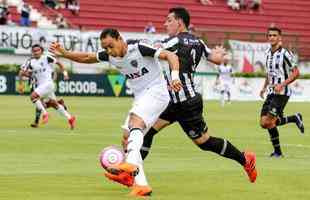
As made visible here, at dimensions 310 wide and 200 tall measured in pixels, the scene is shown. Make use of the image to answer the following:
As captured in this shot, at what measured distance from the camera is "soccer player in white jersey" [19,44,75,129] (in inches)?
1069

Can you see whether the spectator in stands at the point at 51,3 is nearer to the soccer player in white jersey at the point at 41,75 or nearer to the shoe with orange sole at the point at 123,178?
the soccer player in white jersey at the point at 41,75

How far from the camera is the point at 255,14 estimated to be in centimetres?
6312

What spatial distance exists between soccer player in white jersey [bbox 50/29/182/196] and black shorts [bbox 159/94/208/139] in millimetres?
847

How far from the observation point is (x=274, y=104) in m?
19.0

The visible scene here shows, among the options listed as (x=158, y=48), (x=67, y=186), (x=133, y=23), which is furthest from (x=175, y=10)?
(x=133, y=23)

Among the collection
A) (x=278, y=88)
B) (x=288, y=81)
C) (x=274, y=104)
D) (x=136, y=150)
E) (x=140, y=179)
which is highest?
(x=136, y=150)

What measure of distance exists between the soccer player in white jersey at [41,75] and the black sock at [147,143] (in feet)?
43.8

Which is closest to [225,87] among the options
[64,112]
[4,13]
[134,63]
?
[4,13]

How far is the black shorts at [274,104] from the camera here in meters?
18.9

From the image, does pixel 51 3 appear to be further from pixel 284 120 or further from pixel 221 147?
pixel 221 147

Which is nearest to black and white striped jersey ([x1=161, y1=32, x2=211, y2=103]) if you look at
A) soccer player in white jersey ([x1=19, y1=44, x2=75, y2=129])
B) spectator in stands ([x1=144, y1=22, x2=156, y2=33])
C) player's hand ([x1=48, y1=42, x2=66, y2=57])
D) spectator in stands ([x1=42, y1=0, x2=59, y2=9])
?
player's hand ([x1=48, y1=42, x2=66, y2=57])

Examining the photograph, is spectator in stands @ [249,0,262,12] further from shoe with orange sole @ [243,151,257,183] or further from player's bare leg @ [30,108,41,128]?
shoe with orange sole @ [243,151,257,183]

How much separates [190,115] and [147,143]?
77 cm

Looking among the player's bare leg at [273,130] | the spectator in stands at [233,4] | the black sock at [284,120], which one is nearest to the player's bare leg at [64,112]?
the black sock at [284,120]
